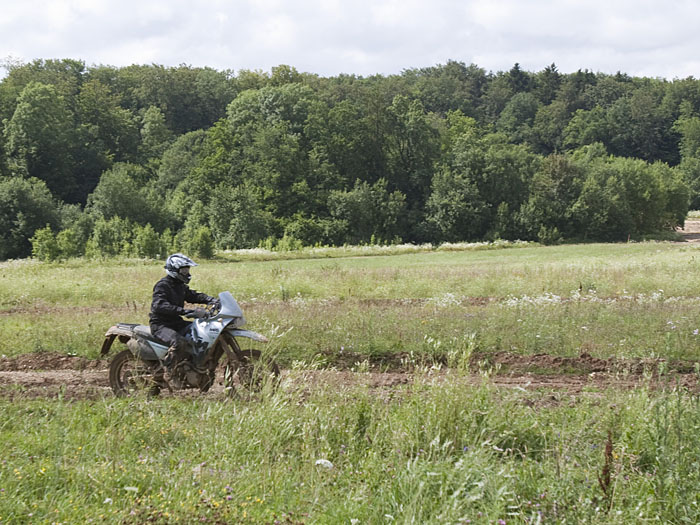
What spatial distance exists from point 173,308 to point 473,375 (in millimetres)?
4721

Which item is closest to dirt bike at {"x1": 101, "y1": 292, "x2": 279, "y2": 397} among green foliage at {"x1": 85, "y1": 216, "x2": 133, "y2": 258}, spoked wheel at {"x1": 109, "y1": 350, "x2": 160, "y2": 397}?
spoked wheel at {"x1": 109, "y1": 350, "x2": 160, "y2": 397}

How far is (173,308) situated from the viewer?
8.89 metres

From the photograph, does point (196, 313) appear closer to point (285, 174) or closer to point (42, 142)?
point (285, 174)

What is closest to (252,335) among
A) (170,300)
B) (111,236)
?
(170,300)

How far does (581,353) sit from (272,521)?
833 cm

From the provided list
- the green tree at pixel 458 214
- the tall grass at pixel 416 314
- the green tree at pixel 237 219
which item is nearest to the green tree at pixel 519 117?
the green tree at pixel 458 214

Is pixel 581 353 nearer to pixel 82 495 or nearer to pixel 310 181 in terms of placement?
pixel 82 495

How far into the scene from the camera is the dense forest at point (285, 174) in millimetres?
74312

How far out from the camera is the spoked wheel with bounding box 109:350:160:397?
920 cm

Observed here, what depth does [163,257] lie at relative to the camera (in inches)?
1975

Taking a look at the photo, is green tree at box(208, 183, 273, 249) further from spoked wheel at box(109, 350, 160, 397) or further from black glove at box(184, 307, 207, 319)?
black glove at box(184, 307, 207, 319)

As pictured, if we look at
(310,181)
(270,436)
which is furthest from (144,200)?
(270,436)

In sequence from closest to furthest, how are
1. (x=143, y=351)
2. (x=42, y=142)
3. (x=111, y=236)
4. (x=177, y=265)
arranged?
(x=177, y=265) → (x=143, y=351) → (x=111, y=236) → (x=42, y=142)

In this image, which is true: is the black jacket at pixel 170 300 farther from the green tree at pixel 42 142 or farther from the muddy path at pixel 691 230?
the muddy path at pixel 691 230
